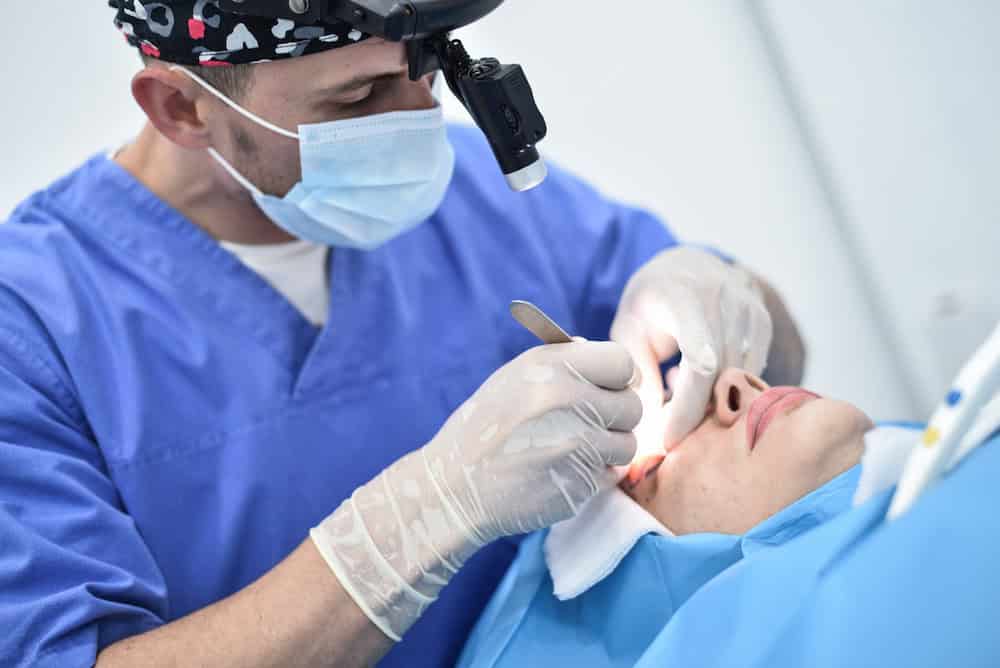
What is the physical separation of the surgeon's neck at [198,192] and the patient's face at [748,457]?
0.70 metres

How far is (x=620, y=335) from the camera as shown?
4.85 feet

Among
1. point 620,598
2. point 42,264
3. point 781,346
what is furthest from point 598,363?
point 42,264

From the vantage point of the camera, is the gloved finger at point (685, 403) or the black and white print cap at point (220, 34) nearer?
the black and white print cap at point (220, 34)

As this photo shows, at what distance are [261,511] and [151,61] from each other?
2.05 feet

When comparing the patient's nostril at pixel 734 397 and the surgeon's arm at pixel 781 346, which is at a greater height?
the patient's nostril at pixel 734 397

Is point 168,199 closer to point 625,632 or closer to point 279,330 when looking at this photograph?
point 279,330

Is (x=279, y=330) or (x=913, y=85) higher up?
(x=279, y=330)

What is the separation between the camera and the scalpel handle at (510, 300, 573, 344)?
1175 mm

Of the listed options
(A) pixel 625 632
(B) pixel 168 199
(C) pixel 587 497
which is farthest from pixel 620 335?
(B) pixel 168 199

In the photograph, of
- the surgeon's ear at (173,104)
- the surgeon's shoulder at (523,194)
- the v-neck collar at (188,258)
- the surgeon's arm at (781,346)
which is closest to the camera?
the surgeon's ear at (173,104)

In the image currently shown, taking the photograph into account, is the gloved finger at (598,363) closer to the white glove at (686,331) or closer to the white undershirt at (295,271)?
the white glove at (686,331)

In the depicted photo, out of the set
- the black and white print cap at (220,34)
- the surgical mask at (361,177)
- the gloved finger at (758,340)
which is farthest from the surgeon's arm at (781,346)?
the black and white print cap at (220,34)

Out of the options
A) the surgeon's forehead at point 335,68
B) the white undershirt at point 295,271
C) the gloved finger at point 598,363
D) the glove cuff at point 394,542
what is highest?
the surgeon's forehead at point 335,68

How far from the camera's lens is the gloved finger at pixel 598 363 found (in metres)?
1.19
